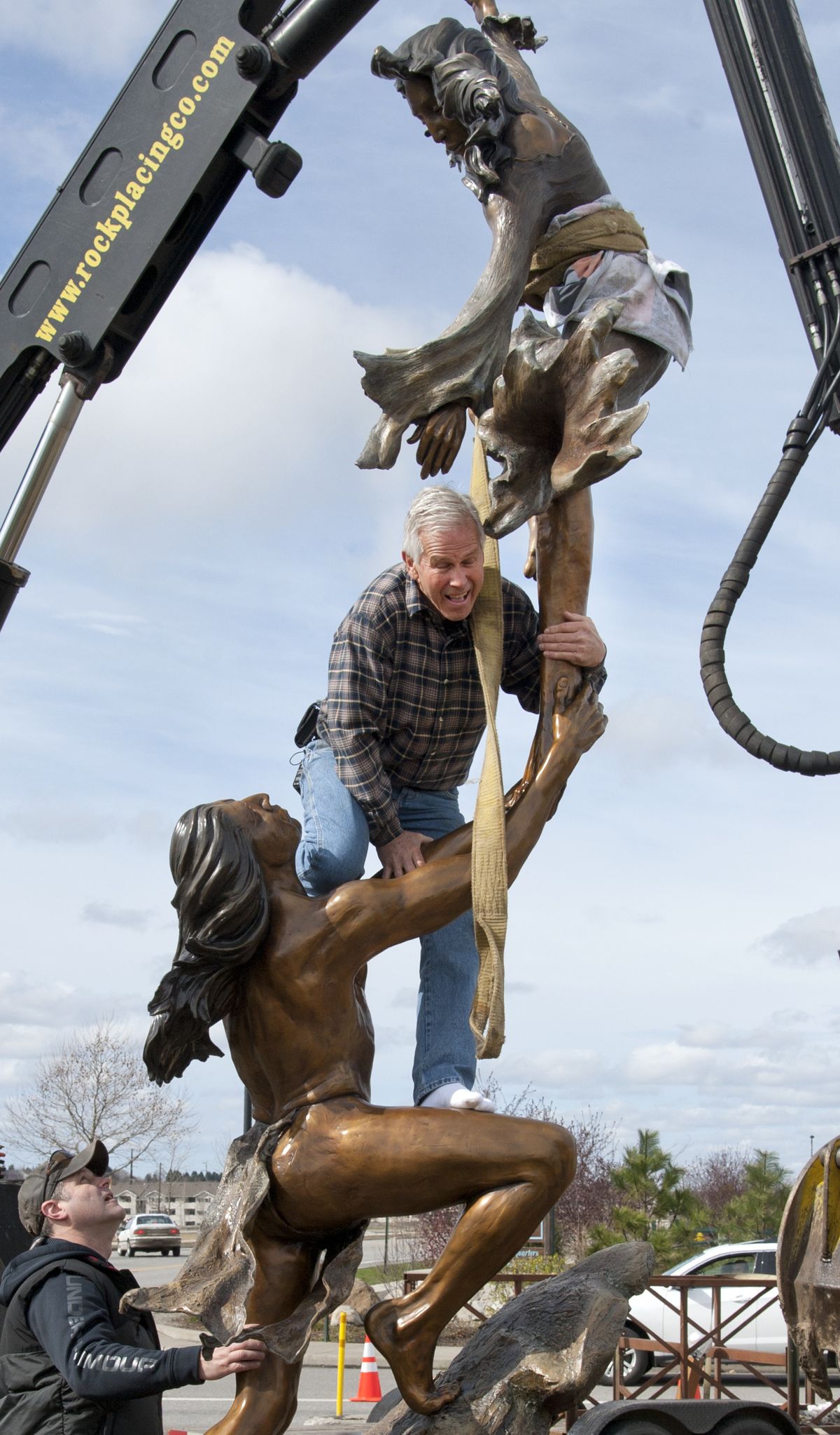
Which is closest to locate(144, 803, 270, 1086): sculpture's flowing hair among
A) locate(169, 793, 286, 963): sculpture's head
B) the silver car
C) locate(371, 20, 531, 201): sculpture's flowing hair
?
locate(169, 793, 286, 963): sculpture's head

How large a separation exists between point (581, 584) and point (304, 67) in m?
2.02

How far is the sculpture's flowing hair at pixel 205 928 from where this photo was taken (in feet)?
10.7

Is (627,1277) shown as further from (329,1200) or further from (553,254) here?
(553,254)

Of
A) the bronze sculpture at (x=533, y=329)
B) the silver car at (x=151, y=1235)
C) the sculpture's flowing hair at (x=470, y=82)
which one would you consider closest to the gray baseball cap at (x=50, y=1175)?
the bronze sculpture at (x=533, y=329)

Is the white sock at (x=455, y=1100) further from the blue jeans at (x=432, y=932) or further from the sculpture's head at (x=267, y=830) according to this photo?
the sculpture's head at (x=267, y=830)

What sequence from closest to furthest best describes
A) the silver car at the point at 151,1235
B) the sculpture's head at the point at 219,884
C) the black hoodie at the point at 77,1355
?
the black hoodie at the point at 77,1355 < the sculpture's head at the point at 219,884 < the silver car at the point at 151,1235

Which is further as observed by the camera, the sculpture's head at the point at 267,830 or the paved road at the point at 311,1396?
the paved road at the point at 311,1396

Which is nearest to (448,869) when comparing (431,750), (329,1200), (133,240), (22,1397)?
(431,750)

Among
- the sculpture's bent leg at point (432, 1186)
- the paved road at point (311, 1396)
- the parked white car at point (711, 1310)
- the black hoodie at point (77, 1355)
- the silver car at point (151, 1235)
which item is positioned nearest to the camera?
the black hoodie at point (77, 1355)

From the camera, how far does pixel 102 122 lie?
15.3 ft

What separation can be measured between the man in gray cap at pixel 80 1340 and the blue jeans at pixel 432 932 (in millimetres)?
765

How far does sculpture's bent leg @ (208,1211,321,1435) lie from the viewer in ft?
10.5

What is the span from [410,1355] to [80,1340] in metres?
0.71

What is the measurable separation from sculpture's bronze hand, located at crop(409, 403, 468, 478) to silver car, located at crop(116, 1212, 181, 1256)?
30694 millimetres
